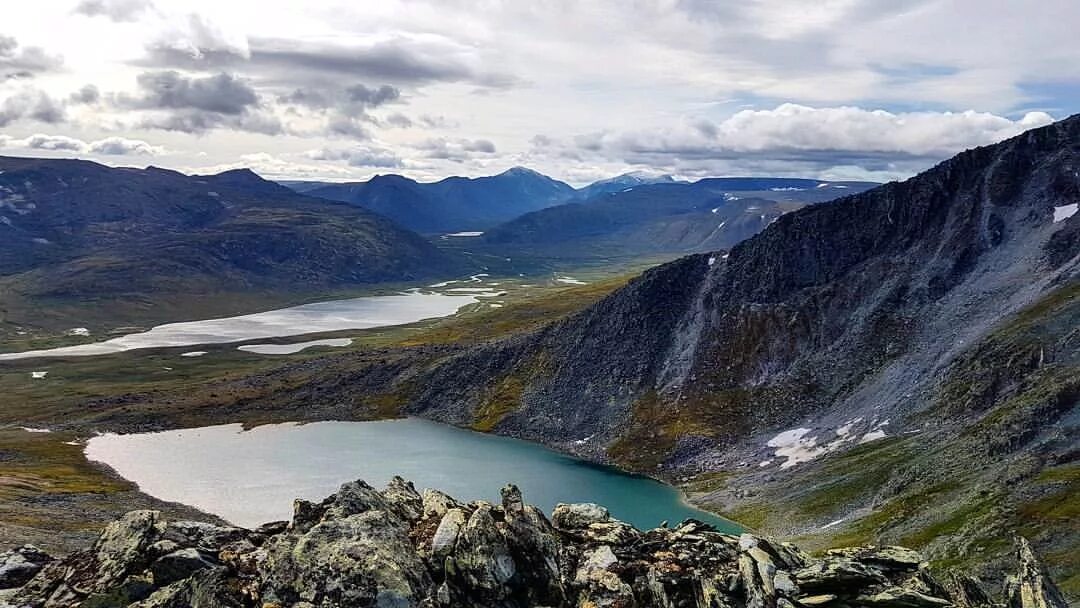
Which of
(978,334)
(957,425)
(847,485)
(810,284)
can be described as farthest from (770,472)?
(810,284)

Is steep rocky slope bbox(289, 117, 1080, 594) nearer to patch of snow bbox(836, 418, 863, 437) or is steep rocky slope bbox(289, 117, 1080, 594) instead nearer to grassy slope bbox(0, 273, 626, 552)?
patch of snow bbox(836, 418, 863, 437)

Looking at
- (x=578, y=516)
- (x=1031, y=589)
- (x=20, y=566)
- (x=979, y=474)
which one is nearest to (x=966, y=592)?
(x=1031, y=589)

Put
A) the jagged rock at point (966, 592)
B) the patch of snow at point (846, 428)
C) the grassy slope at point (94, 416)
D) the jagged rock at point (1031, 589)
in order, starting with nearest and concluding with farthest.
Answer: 1. the jagged rock at point (966, 592)
2. the jagged rock at point (1031, 589)
3. the grassy slope at point (94, 416)
4. the patch of snow at point (846, 428)

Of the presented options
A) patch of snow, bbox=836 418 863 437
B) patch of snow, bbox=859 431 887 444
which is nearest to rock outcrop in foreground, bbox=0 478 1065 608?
patch of snow, bbox=859 431 887 444

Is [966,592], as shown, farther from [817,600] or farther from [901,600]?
[817,600]

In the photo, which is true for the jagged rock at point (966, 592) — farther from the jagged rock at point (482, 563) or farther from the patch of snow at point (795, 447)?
the patch of snow at point (795, 447)

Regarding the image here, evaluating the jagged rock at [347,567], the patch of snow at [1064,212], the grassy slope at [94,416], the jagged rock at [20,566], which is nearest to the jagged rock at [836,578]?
the jagged rock at [347,567]

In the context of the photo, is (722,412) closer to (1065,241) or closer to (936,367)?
(936,367)
